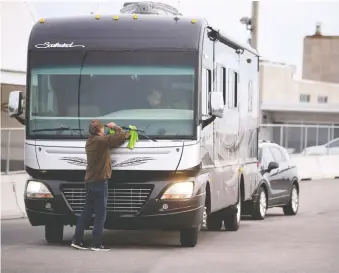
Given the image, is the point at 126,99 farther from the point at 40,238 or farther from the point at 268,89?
the point at 268,89

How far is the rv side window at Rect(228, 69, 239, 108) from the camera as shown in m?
17.0

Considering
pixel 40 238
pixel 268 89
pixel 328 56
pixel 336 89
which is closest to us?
pixel 40 238

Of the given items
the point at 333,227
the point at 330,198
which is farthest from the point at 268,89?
the point at 333,227

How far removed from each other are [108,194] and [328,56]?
79434 mm

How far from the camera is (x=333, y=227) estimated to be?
19.3 metres

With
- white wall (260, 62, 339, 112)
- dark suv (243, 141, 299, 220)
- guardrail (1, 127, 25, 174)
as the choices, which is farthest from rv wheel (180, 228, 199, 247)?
white wall (260, 62, 339, 112)

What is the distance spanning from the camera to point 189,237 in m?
14.6

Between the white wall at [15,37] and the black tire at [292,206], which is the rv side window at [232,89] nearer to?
the black tire at [292,206]

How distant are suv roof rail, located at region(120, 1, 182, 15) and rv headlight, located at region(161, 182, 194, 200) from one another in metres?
2.84

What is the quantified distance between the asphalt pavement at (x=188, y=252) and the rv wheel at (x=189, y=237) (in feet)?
0.36

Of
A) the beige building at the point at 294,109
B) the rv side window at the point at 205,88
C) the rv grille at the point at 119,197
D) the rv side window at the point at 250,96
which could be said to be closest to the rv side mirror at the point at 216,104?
the rv side window at the point at 205,88

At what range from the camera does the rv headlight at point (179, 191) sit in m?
14.0

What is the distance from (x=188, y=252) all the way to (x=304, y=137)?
30370 millimetres

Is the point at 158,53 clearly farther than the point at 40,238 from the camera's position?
No
